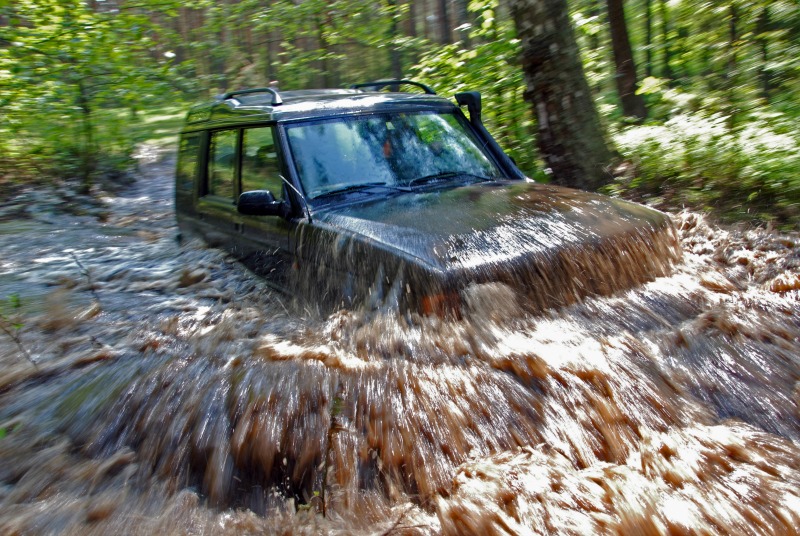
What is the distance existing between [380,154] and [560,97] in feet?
9.85

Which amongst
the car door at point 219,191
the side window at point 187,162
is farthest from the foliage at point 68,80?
the car door at point 219,191

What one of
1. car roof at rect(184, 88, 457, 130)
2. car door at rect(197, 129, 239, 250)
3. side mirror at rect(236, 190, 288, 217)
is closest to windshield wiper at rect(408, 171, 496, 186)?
car roof at rect(184, 88, 457, 130)

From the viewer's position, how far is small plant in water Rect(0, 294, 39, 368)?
4148 mm

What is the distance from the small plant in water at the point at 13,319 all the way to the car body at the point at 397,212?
1439 mm

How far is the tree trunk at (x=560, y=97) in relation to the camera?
6461mm

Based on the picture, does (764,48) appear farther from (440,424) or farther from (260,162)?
(440,424)

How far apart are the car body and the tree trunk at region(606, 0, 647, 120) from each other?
19.1 feet

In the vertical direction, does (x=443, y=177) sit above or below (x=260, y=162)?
below

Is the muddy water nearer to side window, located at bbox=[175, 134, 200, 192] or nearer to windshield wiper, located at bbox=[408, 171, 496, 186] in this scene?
windshield wiper, located at bbox=[408, 171, 496, 186]

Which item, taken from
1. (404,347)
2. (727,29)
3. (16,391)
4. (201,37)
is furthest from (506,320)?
(201,37)

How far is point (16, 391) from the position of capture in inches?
139

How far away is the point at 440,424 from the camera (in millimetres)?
2609

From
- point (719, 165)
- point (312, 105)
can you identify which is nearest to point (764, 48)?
point (719, 165)

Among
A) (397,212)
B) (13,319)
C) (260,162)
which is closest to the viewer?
(397,212)
